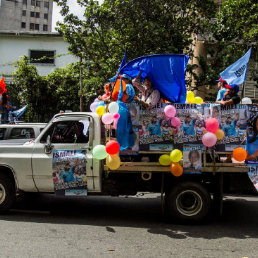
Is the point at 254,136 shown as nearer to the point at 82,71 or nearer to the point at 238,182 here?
the point at 238,182

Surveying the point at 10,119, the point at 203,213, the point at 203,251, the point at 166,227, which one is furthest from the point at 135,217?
the point at 10,119

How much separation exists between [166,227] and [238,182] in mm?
1494

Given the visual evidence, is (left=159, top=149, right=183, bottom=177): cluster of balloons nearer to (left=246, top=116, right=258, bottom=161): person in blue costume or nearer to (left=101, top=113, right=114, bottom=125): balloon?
(left=101, top=113, right=114, bottom=125): balloon

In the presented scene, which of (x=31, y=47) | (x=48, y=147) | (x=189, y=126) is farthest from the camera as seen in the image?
(x=31, y=47)

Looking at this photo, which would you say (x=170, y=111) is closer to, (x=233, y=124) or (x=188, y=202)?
(x=233, y=124)

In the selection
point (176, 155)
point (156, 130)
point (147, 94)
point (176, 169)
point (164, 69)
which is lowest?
point (176, 169)

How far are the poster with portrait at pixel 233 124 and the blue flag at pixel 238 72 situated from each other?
2.46 ft

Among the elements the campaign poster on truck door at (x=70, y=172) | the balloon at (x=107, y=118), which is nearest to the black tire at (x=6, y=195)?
the campaign poster on truck door at (x=70, y=172)

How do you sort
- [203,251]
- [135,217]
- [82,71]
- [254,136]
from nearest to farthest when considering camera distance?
1. [203,251]
2. [254,136]
3. [135,217]
4. [82,71]

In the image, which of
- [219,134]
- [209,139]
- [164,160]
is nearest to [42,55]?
[164,160]

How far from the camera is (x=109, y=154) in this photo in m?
5.35

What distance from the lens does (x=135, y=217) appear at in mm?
6184

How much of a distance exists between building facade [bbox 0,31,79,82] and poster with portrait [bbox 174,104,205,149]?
58.5 ft

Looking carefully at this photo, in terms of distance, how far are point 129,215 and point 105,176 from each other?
114 centimetres
